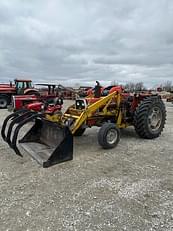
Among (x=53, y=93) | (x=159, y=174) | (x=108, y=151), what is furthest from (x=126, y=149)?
(x=53, y=93)

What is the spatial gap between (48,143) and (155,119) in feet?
10.5

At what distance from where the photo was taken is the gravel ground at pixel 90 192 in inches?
89.4

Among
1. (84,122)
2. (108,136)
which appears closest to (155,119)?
(108,136)

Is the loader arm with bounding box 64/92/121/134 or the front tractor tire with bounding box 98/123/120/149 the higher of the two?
the loader arm with bounding box 64/92/121/134

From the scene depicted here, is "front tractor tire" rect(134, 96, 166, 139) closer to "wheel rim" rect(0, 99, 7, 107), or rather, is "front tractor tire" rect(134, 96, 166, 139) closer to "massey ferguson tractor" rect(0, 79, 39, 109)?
"massey ferguson tractor" rect(0, 79, 39, 109)

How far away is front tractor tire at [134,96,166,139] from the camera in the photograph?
5422 millimetres

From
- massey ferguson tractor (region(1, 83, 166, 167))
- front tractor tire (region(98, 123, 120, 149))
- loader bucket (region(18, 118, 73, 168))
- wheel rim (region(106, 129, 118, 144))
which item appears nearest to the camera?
loader bucket (region(18, 118, 73, 168))

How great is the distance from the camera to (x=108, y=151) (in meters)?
4.69

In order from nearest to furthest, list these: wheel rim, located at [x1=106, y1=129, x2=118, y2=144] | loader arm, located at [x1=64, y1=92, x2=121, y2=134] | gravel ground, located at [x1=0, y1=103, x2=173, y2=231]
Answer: gravel ground, located at [x1=0, y1=103, x2=173, y2=231] < loader arm, located at [x1=64, y1=92, x2=121, y2=134] < wheel rim, located at [x1=106, y1=129, x2=118, y2=144]

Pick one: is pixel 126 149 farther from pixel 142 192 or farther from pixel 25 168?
pixel 25 168

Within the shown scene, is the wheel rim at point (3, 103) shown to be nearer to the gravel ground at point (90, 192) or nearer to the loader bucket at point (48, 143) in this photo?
the loader bucket at point (48, 143)

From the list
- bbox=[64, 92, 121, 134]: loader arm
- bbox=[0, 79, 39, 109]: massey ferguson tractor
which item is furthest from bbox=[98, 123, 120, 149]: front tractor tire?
bbox=[0, 79, 39, 109]: massey ferguson tractor

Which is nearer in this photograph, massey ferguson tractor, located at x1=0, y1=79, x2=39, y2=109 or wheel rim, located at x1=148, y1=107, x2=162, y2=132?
wheel rim, located at x1=148, y1=107, x2=162, y2=132

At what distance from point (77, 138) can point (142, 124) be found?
1.88m
